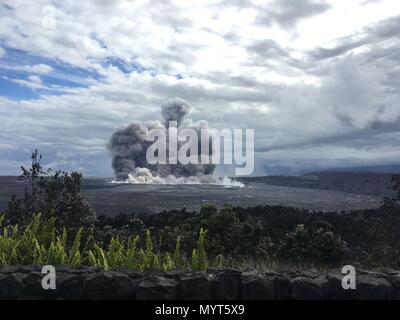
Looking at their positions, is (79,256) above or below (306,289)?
above

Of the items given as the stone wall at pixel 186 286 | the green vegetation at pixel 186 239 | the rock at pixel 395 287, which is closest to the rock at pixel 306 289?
Result: the stone wall at pixel 186 286

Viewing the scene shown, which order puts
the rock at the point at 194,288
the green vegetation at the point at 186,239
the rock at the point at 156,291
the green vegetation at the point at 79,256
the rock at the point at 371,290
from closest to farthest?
the rock at the point at 156,291 → the rock at the point at 194,288 → the rock at the point at 371,290 → the green vegetation at the point at 79,256 → the green vegetation at the point at 186,239

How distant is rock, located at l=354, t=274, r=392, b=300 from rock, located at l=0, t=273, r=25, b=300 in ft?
18.1

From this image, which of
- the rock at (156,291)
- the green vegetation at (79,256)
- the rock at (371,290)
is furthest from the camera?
the green vegetation at (79,256)

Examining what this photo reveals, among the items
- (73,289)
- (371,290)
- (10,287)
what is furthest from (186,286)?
(371,290)

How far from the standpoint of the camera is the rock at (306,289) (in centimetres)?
801

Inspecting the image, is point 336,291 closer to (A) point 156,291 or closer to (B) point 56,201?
(A) point 156,291

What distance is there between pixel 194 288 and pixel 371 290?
116 inches

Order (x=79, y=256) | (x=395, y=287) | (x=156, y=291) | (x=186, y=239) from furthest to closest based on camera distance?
1. (x=186, y=239)
2. (x=79, y=256)
3. (x=395, y=287)
4. (x=156, y=291)

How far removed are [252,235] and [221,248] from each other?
2896mm

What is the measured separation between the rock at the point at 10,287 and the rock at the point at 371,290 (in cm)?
553

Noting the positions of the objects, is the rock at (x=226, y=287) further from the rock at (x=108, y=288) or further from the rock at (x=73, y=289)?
the rock at (x=73, y=289)

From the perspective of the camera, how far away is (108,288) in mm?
7922

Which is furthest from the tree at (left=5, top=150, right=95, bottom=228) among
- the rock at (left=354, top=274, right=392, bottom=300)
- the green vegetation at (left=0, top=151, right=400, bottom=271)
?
the rock at (left=354, top=274, right=392, bottom=300)
